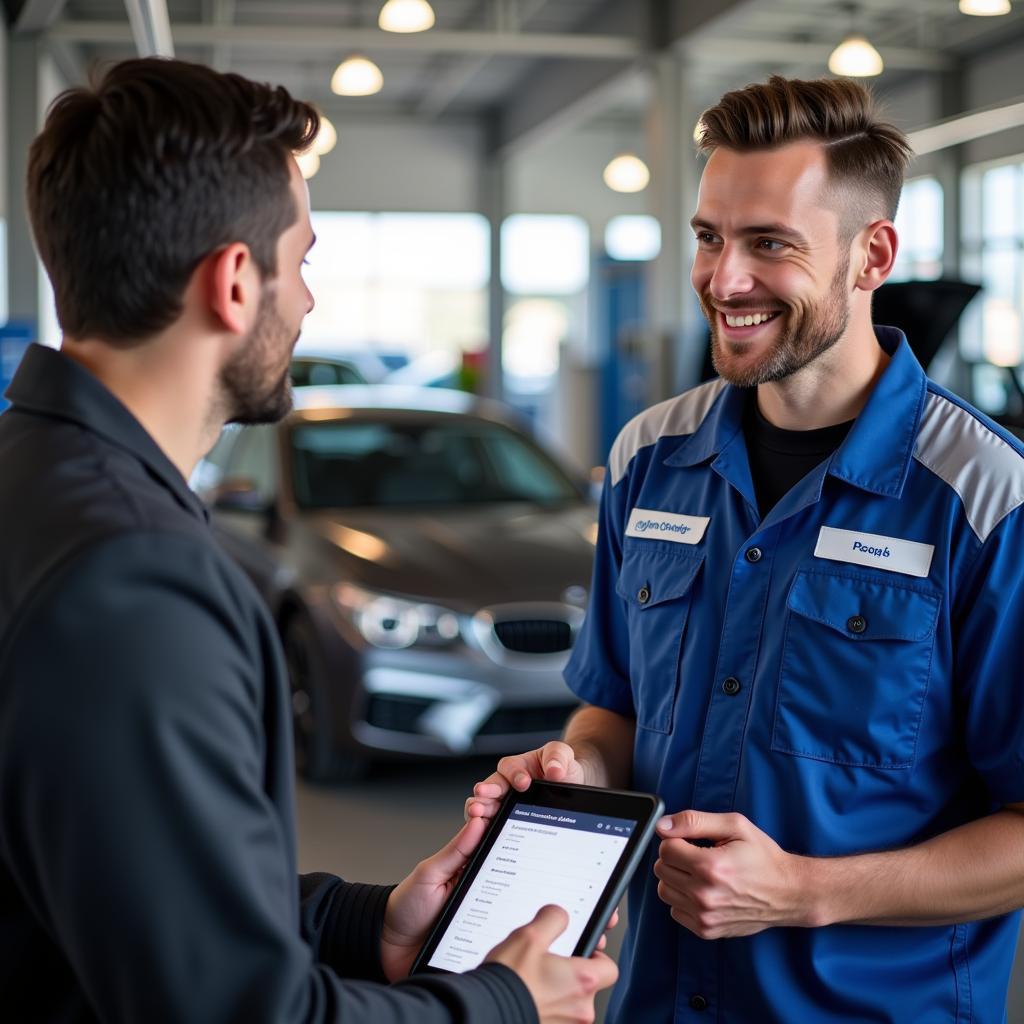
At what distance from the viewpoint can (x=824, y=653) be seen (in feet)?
5.74

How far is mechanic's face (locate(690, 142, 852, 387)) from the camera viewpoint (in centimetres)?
185

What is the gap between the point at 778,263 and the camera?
1.86m

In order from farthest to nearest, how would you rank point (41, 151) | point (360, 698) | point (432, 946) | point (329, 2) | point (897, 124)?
1. point (329, 2)
2. point (360, 698)
3. point (897, 124)
4. point (432, 946)
5. point (41, 151)

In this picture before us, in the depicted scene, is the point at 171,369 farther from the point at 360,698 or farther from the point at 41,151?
the point at 360,698

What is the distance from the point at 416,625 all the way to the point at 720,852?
340 cm

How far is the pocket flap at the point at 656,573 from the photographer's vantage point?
1904 mm

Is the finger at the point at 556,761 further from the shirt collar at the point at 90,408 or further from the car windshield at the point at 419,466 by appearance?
the car windshield at the point at 419,466

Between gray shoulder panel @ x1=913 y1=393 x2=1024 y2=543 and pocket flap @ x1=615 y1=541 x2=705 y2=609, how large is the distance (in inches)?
13.7

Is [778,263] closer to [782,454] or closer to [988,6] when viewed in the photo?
[782,454]

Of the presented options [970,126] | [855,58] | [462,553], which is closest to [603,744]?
[462,553]

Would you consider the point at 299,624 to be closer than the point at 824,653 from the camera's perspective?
No

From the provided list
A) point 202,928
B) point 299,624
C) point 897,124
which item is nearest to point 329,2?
point 299,624

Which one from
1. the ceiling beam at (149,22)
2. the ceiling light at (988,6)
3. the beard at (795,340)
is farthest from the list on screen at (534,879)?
the ceiling light at (988,6)

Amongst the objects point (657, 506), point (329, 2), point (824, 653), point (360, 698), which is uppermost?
point (329, 2)
